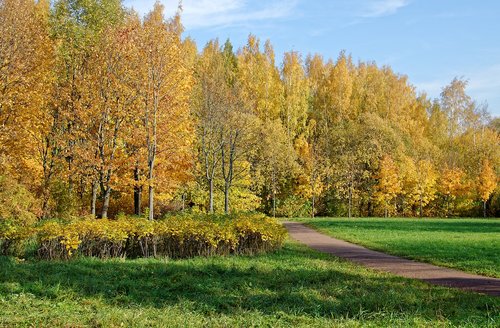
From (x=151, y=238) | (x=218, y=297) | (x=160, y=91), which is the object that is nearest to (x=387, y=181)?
(x=160, y=91)

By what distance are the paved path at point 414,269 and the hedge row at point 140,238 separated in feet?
9.44

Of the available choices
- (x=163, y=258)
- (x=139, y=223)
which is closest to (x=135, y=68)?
(x=139, y=223)

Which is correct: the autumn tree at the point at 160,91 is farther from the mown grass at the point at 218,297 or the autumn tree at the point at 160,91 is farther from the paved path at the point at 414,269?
the mown grass at the point at 218,297

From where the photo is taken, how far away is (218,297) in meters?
8.39

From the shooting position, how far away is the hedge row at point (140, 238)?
39.2 feet

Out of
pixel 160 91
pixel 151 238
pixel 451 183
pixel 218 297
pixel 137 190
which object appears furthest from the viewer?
pixel 451 183

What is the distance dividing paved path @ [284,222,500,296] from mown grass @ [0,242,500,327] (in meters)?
0.88

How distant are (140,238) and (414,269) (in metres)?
7.52

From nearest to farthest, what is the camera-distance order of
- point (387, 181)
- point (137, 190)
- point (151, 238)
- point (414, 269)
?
point (414, 269) → point (151, 238) → point (137, 190) → point (387, 181)

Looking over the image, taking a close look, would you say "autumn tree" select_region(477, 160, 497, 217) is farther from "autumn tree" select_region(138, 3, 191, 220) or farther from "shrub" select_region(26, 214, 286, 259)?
"shrub" select_region(26, 214, 286, 259)

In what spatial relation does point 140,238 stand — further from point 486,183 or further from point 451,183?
point 486,183

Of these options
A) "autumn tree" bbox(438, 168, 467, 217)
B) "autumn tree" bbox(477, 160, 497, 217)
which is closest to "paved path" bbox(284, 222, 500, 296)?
"autumn tree" bbox(438, 168, 467, 217)

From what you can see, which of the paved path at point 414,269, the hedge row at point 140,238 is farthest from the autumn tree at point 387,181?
the hedge row at point 140,238

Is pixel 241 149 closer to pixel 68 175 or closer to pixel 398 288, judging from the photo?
pixel 68 175
